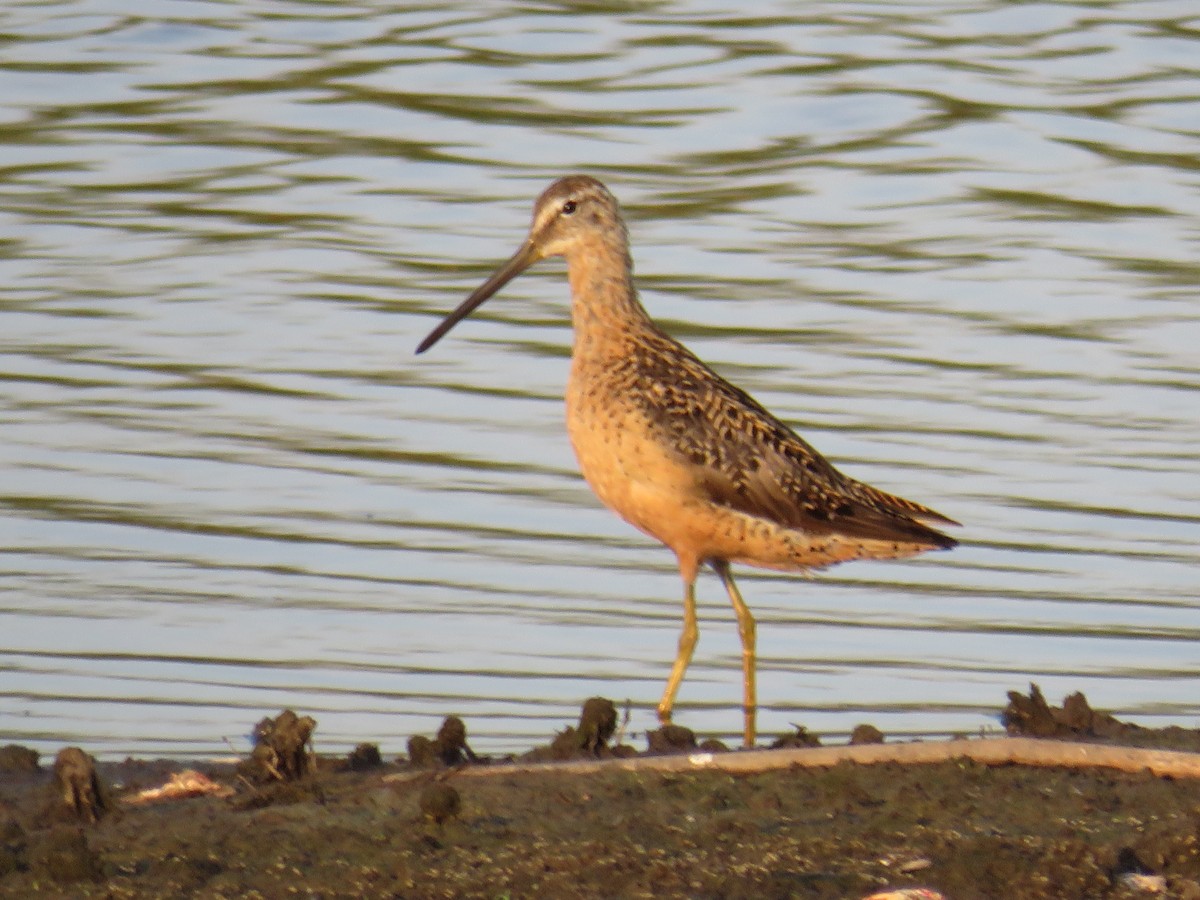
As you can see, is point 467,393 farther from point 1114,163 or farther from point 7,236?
point 1114,163

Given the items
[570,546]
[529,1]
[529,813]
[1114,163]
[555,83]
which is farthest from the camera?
[529,1]

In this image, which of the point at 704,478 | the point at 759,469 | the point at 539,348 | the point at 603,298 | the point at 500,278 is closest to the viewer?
the point at 704,478

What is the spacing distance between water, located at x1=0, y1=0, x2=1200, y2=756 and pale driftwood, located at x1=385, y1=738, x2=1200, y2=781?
1397 millimetres

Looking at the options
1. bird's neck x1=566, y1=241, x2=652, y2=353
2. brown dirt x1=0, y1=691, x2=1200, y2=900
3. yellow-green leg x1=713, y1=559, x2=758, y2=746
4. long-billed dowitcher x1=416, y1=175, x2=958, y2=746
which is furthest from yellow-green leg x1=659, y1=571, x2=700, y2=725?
brown dirt x1=0, y1=691, x2=1200, y2=900

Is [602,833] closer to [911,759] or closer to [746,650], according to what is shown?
[911,759]

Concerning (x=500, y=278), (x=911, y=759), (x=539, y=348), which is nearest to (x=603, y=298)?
(x=500, y=278)

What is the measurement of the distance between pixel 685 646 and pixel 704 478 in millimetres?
518

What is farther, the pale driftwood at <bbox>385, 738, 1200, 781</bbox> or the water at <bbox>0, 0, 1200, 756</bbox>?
the water at <bbox>0, 0, 1200, 756</bbox>

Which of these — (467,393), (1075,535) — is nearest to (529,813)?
(1075,535)

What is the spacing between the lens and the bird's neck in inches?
320

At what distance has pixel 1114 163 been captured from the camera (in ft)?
51.6

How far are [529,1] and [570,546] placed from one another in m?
10.3

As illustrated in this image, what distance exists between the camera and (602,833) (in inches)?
227

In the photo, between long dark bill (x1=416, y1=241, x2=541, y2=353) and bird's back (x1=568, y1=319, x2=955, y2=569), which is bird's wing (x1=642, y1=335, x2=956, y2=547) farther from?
long dark bill (x1=416, y1=241, x2=541, y2=353)
